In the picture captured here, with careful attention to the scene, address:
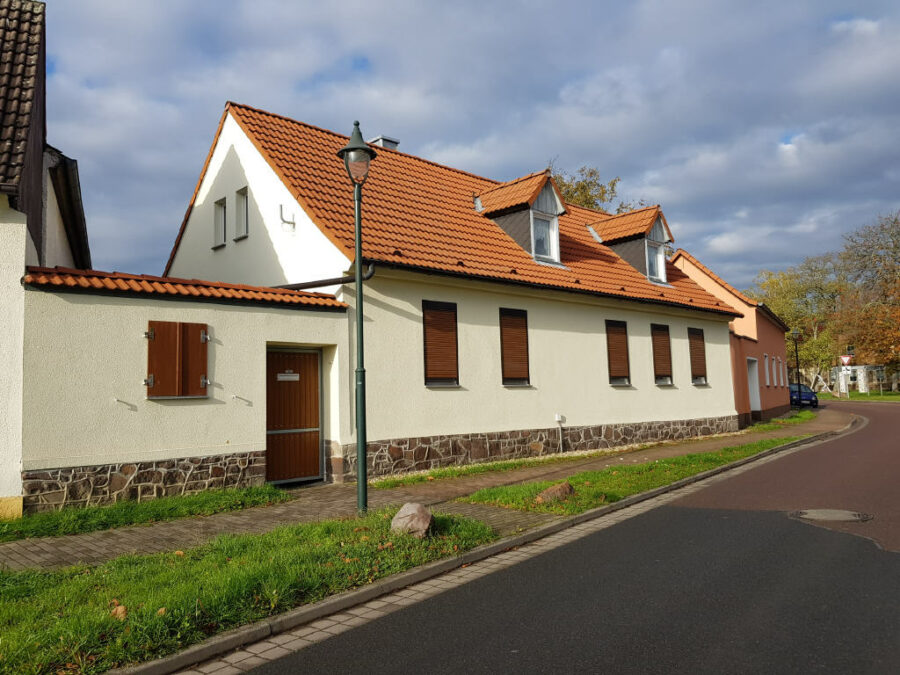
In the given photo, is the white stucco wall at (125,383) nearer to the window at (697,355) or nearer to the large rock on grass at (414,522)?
the large rock on grass at (414,522)

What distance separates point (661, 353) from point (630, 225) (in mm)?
4492

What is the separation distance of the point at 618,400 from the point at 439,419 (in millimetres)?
6683

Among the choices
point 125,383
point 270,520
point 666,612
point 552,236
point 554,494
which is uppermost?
point 552,236

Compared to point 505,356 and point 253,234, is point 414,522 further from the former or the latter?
point 253,234

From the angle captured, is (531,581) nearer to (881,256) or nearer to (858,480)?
(858,480)

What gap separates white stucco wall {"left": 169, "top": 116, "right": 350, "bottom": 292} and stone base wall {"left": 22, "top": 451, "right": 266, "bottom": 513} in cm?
376

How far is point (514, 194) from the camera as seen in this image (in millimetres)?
18141

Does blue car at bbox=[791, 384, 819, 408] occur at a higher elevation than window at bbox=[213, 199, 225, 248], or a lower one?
lower

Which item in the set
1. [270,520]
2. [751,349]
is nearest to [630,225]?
[751,349]

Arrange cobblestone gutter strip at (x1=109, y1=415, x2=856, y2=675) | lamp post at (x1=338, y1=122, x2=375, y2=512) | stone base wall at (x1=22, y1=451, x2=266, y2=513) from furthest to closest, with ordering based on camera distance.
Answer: stone base wall at (x1=22, y1=451, x2=266, y2=513) < lamp post at (x1=338, y1=122, x2=375, y2=512) < cobblestone gutter strip at (x1=109, y1=415, x2=856, y2=675)

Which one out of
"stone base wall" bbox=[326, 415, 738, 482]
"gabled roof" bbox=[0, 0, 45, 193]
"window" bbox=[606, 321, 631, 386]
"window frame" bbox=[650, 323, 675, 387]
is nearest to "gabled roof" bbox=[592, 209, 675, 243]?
"window frame" bbox=[650, 323, 675, 387]

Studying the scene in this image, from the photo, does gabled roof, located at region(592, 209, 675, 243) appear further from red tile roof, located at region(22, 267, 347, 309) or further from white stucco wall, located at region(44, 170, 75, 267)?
white stucco wall, located at region(44, 170, 75, 267)

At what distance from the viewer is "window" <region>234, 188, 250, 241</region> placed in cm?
1573

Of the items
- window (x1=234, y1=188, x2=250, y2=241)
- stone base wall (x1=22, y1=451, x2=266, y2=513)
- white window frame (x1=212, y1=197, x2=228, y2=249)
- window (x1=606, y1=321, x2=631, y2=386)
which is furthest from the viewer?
window (x1=606, y1=321, x2=631, y2=386)
